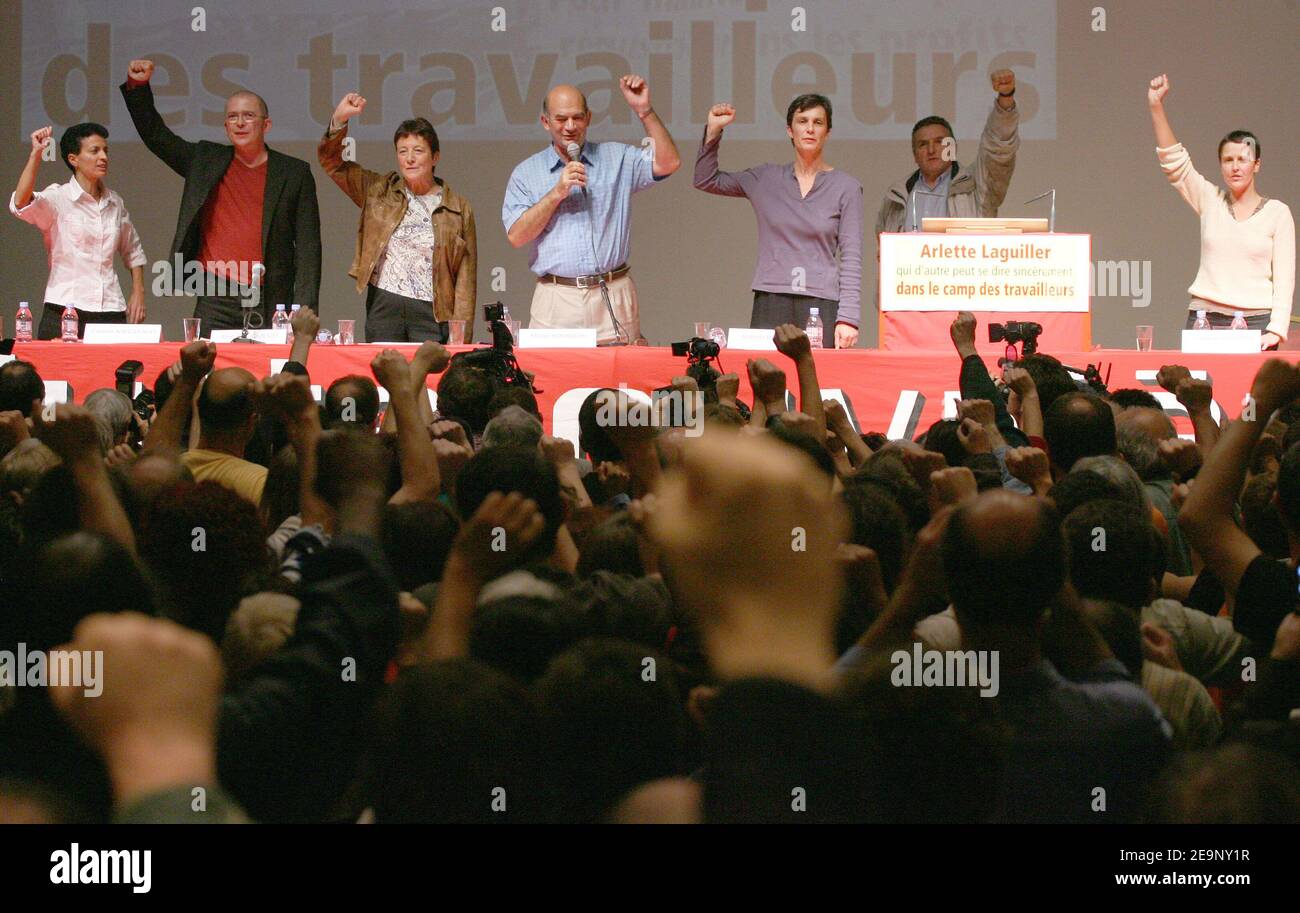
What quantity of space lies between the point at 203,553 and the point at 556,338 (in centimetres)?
349

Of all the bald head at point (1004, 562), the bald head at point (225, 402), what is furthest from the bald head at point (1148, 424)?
the bald head at point (225, 402)

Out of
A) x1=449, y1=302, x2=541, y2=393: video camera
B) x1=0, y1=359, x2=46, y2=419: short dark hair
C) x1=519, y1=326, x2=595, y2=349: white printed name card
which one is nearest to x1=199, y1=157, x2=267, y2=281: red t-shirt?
x1=519, y1=326, x2=595, y2=349: white printed name card

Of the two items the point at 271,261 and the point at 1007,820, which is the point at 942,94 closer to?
the point at 271,261

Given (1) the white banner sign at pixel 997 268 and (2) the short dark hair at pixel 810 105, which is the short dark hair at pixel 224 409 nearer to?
(1) the white banner sign at pixel 997 268

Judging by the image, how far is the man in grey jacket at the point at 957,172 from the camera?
240 inches

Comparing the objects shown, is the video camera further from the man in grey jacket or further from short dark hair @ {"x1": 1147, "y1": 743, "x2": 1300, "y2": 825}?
short dark hair @ {"x1": 1147, "y1": 743, "x2": 1300, "y2": 825}

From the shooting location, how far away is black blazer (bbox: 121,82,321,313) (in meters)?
5.95

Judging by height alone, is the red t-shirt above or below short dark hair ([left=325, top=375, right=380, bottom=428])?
above

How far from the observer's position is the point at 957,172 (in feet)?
20.6

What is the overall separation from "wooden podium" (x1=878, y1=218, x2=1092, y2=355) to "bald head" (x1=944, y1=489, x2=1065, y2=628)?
12.5ft

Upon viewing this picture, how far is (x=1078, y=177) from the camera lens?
27.8 feet

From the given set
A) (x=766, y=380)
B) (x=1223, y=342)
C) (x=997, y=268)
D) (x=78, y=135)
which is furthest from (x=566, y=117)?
(x=766, y=380)

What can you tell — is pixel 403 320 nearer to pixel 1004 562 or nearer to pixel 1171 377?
pixel 1171 377
